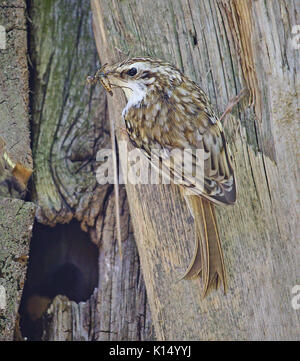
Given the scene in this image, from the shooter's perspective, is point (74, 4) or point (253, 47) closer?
point (253, 47)

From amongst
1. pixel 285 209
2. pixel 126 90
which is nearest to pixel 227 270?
pixel 285 209

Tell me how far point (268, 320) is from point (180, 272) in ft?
1.06

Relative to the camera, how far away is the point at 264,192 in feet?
6.10

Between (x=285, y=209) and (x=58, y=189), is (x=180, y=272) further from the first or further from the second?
(x=58, y=189)

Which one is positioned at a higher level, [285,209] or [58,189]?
[58,189]

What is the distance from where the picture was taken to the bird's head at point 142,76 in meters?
1.83
